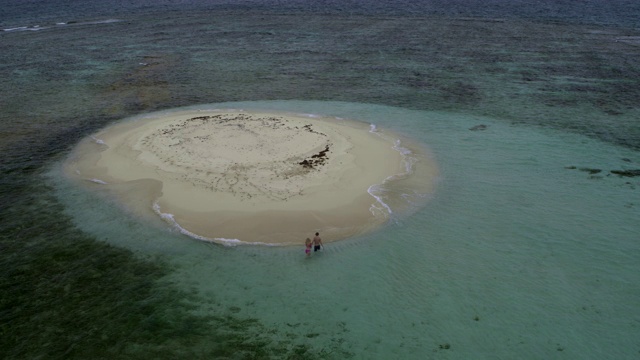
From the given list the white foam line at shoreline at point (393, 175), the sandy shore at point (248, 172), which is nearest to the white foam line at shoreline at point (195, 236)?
the sandy shore at point (248, 172)

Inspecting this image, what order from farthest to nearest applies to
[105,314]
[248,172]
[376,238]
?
1. [248,172]
2. [376,238]
3. [105,314]

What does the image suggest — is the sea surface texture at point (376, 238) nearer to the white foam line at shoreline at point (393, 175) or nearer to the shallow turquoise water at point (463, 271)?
the shallow turquoise water at point (463, 271)

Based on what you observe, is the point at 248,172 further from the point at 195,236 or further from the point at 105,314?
the point at 105,314

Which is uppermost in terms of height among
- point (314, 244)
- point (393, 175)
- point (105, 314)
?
point (393, 175)

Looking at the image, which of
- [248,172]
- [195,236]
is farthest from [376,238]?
[248,172]

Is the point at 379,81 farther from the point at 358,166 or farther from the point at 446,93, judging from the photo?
the point at 358,166

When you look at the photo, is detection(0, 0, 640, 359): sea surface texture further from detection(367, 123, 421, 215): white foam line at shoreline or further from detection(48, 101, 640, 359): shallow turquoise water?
detection(367, 123, 421, 215): white foam line at shoreline
